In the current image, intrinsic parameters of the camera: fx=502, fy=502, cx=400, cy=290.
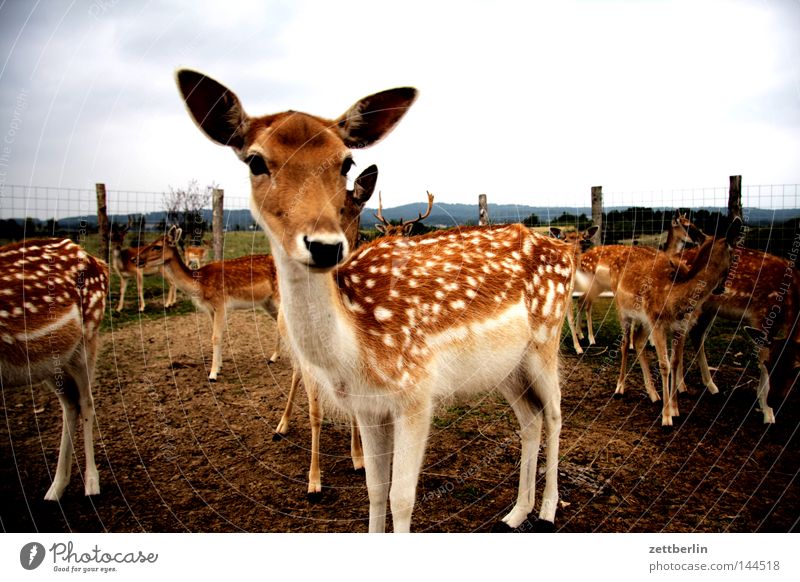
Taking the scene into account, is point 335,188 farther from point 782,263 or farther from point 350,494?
point 782,263

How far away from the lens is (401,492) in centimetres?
201

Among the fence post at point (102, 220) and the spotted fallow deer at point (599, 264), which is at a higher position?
the fence post at point (102, 220)

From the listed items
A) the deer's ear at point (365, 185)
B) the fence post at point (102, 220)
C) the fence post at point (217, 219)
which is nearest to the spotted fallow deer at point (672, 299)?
the deer's ear at point (365, 185)

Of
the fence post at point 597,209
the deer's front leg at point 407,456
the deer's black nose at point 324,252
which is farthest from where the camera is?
the fence post at point 597,209

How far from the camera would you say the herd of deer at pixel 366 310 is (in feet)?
5.48

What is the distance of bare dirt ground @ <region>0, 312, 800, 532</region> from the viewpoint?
2635 mm

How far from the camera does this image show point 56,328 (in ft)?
9.04

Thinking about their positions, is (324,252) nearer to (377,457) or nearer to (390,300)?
(390,300)

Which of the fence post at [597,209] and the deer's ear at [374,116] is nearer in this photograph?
the deer's ear at [374,116]

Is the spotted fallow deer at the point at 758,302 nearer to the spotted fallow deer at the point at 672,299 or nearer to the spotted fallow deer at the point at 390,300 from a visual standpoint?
the spotted fallow deer at the point at 672,299

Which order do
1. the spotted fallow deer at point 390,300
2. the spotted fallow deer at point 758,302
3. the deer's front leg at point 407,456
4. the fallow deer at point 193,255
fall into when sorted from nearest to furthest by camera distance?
the spotted fallow deer at point 390,300 < the deer's front leg at point 407,456 < the spotted fallow deer at point 758,302 < the fallow deer at point 193,255
